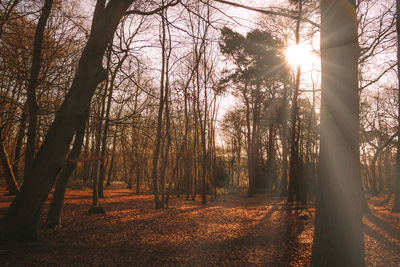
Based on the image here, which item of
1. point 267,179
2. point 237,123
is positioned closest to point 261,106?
point 237,123

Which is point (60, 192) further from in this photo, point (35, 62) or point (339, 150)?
point (339, 150)

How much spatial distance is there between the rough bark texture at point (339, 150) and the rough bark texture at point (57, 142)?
12.3 ft

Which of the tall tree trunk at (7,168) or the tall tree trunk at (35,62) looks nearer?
the tall tree trunk at (35,62)

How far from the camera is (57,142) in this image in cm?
403

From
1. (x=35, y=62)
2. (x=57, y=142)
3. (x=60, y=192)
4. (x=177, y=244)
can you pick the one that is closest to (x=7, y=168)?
(x=60, y=192)

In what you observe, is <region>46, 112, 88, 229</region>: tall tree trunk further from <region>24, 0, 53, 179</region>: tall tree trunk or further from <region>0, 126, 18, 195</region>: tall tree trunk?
<region>0, 126, 18, 195</region>: tall tree trunk

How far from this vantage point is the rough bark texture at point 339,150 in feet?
9.04

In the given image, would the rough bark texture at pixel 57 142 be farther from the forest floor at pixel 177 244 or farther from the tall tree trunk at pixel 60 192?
the tall tree trunk at pixel 60 192

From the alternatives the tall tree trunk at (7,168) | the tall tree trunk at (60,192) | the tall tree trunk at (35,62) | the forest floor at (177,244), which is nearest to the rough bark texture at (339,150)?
the forest floor at (177,244)

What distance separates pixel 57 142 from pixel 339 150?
4.70 meters

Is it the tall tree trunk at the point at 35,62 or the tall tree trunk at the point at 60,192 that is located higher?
the tall tree trunk at the point at 35,62

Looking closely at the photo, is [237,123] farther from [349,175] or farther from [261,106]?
[349,175]

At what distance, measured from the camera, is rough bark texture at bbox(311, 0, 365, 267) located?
2.75 m

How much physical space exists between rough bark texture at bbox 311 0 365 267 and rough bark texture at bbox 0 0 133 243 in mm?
3755
